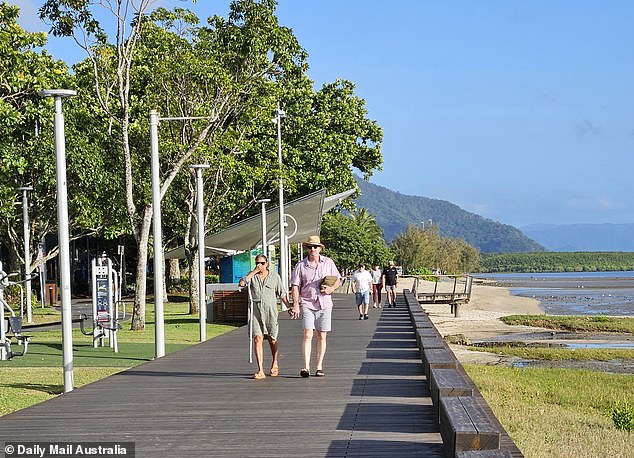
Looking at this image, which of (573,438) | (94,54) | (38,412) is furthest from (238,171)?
(38,412)

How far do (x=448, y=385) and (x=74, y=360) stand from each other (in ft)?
41.4

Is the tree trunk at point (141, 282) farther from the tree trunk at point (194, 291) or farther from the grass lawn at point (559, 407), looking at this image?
the grass lawn at point (559, 407)

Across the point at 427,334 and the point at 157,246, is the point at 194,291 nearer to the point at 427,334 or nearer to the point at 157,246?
the point at 157,246

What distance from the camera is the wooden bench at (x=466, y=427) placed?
745 centimetres

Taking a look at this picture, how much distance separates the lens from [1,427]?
10.3 metres

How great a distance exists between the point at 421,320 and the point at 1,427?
12478 millimetres

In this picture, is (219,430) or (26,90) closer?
(219,430)

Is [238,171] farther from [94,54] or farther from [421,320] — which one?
[421,320]

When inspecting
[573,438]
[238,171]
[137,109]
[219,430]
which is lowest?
[573,438]

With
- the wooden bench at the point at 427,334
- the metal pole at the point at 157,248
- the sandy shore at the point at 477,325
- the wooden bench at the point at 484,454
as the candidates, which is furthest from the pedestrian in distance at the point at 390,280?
the wooden bench at the point at 484,454

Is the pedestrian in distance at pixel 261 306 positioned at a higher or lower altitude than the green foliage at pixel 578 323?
higher
